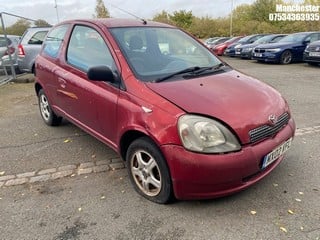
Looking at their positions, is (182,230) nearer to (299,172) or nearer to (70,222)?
(70,222)

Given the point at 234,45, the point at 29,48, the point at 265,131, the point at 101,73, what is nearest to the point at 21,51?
the point at 29,48

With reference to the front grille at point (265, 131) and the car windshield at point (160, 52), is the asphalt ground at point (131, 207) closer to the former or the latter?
the front grille at point (265, 131)

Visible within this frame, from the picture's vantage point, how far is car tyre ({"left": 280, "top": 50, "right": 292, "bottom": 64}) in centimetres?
1476

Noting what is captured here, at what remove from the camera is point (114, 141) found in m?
3.48

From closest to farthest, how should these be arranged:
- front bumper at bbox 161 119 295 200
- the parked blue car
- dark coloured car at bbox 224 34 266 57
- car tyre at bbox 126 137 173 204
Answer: front bumper at bbox 161 119 295 200 → car tyre at bbox 126 137 173 204 → the parked blue car → dark coloured car at bbox 224 34 266 57

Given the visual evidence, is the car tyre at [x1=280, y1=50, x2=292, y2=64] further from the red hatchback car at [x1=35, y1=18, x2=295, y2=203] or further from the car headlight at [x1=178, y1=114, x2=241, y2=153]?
the car headlight at [x1=178, y1=114, x2=241, y2=153]

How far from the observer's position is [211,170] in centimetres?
260

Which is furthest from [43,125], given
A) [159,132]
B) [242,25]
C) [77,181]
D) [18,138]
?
[242,25]

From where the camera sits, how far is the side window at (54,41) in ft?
A: 15.1

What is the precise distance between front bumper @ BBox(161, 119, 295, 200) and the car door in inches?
38.1

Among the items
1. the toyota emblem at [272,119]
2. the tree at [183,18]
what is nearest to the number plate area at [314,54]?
the toyota emblem at [272,119]

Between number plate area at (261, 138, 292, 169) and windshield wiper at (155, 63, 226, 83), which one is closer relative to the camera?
number plate area at (261, 138, 292, 169)

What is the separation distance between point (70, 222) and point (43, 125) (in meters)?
3.14

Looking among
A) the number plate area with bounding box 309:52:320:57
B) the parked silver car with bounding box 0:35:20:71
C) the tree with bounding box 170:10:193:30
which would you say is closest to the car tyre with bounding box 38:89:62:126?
the parked silver car with bounding box 0:35:20:71
